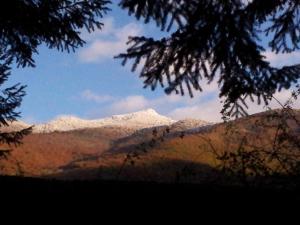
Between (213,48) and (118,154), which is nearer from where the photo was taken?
(213,48)

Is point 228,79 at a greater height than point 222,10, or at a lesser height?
lesser

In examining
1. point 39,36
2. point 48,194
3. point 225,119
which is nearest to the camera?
point 48,194

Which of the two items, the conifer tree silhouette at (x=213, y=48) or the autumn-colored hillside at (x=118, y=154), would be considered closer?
the conifer tree silhouette at (x=213, y=48)

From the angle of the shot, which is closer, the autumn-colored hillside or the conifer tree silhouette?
the conifer tree silhouette

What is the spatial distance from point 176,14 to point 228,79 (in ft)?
2.96

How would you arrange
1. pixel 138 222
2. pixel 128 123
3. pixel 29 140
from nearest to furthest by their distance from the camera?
pixel 138 222 → pixel 29 140 → pixel 128 123

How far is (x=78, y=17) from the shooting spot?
28.9 ft

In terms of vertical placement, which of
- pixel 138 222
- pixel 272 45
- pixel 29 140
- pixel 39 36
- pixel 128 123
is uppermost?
pixel 128 123

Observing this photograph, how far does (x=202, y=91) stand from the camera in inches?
216

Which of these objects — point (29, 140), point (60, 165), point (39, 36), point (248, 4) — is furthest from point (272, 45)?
point (29, 140)

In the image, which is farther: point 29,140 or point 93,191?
point 29,140

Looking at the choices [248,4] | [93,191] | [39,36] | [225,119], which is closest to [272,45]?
[248,4]

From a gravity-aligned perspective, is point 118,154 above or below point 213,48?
above

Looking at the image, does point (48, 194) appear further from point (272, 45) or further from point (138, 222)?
point (272, 45)
